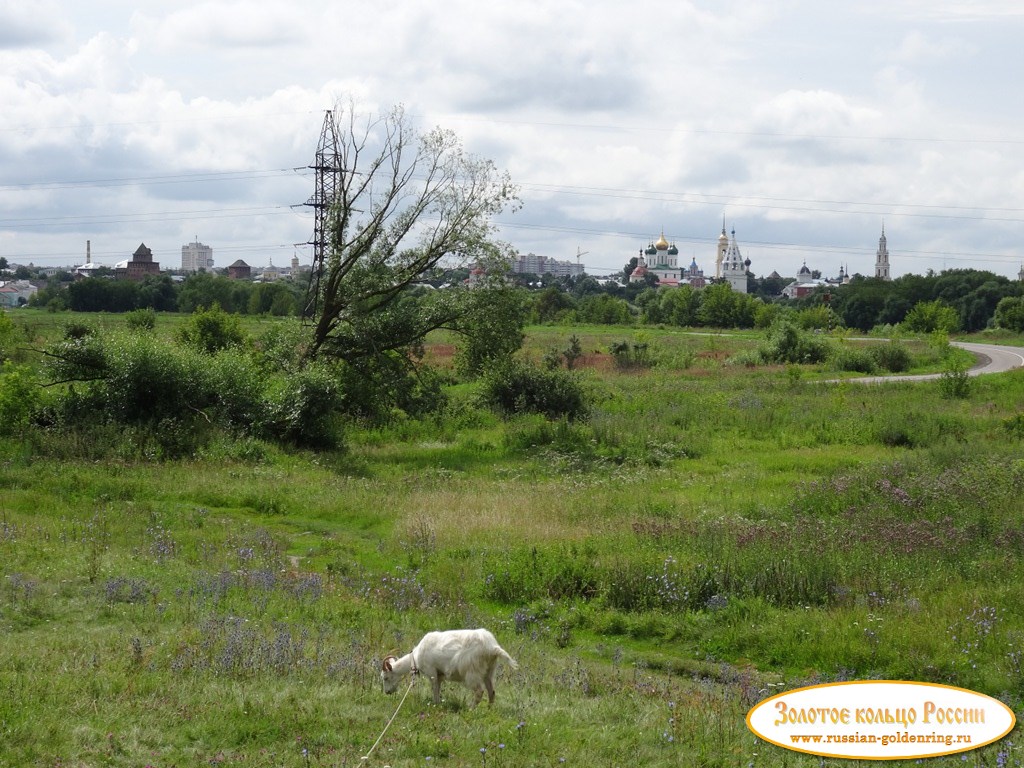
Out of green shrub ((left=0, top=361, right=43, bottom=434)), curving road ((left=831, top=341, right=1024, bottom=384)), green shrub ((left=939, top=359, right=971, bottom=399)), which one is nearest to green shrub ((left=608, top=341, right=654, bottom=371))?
curving road ((left=831, top=341, right=1024, bottom=384))

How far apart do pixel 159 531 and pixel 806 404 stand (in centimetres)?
2686

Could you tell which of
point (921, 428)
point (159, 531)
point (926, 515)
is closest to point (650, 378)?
point (921, 428)

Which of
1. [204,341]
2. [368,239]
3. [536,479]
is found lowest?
[536,479]

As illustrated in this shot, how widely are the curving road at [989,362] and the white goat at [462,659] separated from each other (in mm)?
42036

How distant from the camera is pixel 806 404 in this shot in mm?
37281

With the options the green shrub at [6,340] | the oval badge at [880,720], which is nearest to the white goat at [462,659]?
the oval badge at [880,720]

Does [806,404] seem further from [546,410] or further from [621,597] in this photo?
[621,597]

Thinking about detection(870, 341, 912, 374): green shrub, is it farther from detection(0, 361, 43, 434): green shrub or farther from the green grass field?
detection(0, 361, 43, 434): green shrub

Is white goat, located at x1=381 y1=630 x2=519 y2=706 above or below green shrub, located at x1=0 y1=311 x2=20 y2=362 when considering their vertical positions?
below

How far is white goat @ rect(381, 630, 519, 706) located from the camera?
828 cm

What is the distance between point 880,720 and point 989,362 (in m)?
57.1

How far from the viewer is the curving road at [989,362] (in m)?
49.9

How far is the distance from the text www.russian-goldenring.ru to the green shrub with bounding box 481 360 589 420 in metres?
25.3

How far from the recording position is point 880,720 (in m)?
8.28
